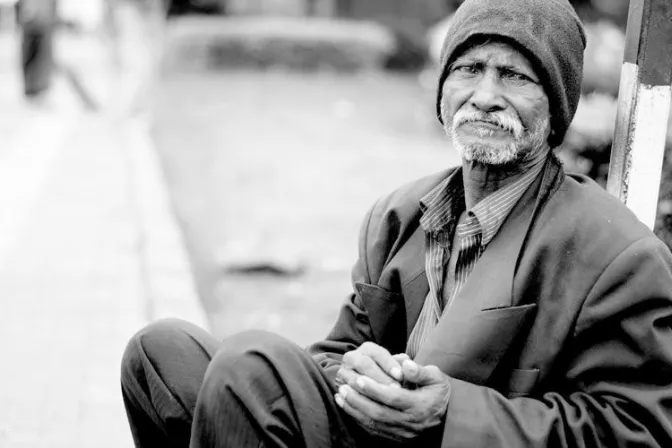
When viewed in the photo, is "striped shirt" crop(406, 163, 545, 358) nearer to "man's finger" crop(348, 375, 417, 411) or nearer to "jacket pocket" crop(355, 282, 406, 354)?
"jacket pocket" crop(355, 282, 406, 354)

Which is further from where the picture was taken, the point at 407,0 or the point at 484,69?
the point at 407,0

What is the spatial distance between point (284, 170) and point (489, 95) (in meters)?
7.48

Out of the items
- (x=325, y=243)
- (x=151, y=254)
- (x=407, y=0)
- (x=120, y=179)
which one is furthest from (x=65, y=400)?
(x=407, y=0)

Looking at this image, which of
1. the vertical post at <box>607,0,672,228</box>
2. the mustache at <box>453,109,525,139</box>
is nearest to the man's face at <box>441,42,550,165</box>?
the mustache at <box>453,109,525,139</box>

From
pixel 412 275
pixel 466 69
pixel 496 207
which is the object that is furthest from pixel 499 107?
pixel 412 275

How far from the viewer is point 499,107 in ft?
8.04

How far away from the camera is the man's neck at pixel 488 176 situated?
8.25ft

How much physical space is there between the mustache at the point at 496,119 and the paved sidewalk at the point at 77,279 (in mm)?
2037

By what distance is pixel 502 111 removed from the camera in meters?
2.45

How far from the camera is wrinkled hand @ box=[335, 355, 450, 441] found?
2141mm

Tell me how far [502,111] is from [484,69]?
0.11m

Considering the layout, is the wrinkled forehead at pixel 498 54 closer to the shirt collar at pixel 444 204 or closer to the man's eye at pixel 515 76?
Result: the man's eye at pixel 515 76

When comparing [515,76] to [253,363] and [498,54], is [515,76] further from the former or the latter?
[253,363]

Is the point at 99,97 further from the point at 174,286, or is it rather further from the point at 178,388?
the point at 178,388
